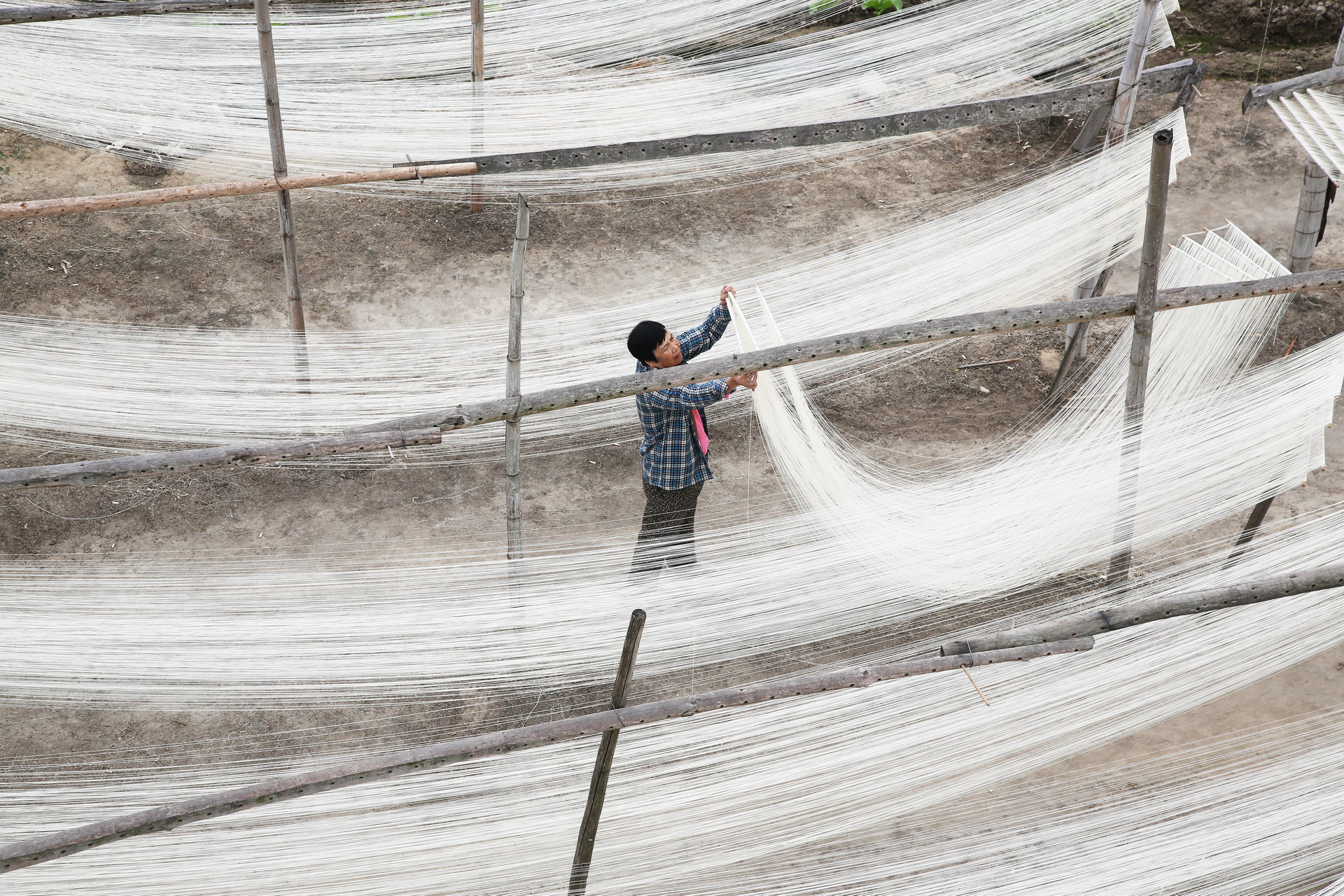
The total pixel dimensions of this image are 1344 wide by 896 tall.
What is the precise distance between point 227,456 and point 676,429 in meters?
1.40

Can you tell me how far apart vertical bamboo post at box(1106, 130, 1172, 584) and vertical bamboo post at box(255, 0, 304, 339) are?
9.53ft

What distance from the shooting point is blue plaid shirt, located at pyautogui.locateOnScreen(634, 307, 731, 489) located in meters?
3.79

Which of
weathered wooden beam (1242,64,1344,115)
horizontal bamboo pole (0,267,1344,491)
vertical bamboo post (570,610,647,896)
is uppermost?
weathered wooden beam (1242,64,1344,115)

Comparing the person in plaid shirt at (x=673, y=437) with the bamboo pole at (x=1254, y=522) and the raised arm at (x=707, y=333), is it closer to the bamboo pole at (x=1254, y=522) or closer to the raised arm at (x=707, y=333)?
the raised arm at (x=707, y=333)

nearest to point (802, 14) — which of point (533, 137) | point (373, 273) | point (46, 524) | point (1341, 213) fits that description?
point (533, 137)

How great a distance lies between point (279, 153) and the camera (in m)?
4.54

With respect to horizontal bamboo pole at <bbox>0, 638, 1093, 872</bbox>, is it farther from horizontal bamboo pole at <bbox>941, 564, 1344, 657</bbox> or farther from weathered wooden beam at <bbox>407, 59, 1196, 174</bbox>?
weathered wooden beam at <bbox>407, 59, 1196, 174</bbox>

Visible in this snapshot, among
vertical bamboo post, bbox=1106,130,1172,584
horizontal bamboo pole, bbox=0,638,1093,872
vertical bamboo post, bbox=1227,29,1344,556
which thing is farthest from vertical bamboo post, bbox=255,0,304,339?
vertical bamboo post, bbox=1227,29,1344,556

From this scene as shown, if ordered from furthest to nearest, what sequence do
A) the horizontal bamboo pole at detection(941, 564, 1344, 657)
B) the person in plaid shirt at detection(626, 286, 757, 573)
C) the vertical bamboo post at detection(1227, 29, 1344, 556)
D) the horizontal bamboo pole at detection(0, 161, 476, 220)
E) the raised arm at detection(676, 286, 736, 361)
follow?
the vertical bamboo post at detection(1227, 29, 1344, 556) → the horizontal bamboo pole at detection(0, 161, 476, 220) → the raised arm at detection(676, 286, 736, 361) → the person in plaid shirt at detection(626, 286, 757, 573) → the horizontal bamboo pole at detection(941, 564, 1344, 657)

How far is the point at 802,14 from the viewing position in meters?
6.27

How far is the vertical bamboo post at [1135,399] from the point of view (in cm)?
317

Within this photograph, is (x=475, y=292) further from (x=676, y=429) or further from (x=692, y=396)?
(x=692, y=396)

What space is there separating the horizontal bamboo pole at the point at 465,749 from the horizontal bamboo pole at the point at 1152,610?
23 millimetres

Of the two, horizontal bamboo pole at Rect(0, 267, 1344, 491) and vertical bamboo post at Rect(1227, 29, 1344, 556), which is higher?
vertical bamboo post at Rect(1227, 29, 1344, 556)
